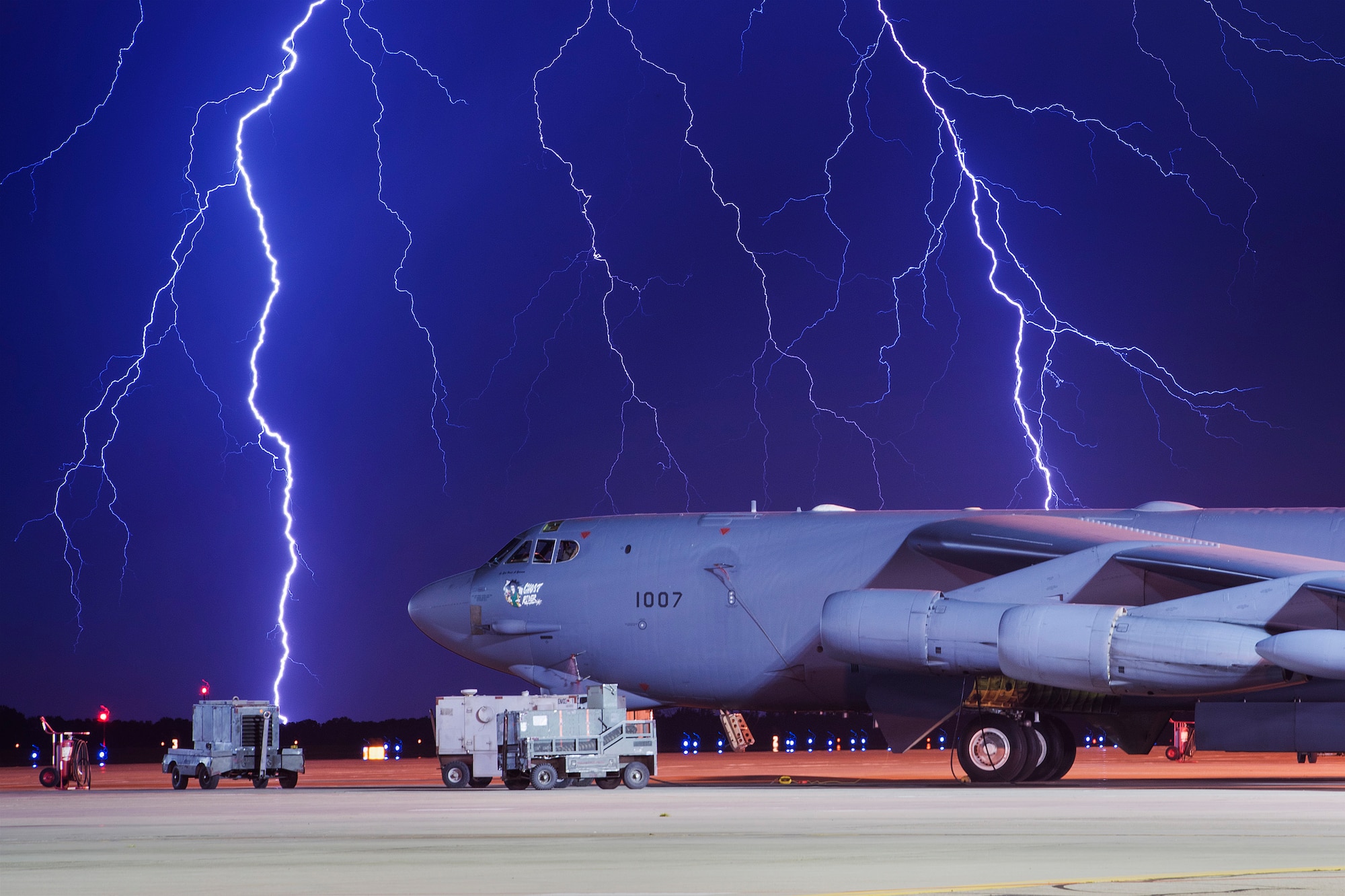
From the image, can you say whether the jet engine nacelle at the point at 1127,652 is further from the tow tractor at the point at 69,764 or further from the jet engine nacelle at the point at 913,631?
the tow tractor at the point at 69,764

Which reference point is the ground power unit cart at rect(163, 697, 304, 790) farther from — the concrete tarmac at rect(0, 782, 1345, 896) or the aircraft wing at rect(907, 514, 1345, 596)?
the aircraft wing at rect(907, 514, 1345, 596)

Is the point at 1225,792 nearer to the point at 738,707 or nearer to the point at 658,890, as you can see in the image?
the point at 738,707

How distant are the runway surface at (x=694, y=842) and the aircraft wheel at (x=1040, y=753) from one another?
7.12ft

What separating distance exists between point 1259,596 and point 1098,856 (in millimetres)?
9964

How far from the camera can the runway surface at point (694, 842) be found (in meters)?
7.51

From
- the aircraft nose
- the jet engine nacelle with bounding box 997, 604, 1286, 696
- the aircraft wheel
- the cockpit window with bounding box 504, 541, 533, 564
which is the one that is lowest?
the aircraft wheel

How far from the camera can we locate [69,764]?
24.3 metres

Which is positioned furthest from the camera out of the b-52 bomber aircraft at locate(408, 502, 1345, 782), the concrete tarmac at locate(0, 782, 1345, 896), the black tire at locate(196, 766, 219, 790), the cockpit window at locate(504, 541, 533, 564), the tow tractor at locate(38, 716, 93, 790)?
the tow tractor at locate(38, 716, 93, 790)

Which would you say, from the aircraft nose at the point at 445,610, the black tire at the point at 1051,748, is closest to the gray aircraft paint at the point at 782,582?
the aircraft nose at the point at 445,610

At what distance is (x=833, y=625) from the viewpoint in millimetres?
19906

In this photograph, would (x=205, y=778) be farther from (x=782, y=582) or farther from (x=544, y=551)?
(x=782, y=582)

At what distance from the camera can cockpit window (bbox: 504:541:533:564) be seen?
2386 cm

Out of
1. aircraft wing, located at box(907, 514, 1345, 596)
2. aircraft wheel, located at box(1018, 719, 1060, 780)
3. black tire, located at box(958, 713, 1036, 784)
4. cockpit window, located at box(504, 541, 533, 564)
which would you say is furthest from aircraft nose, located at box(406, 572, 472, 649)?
aircraft wheel, located at box(1018, 719, 1060, 780)

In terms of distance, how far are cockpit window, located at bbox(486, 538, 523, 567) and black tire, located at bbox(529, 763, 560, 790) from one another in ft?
15.1
